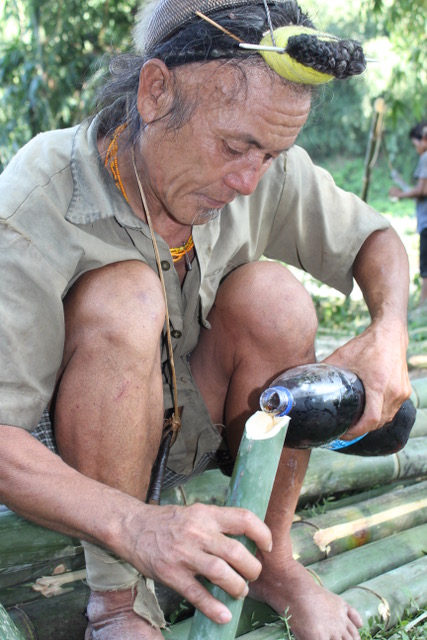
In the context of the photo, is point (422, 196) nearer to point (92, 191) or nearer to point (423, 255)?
point (423, 255)

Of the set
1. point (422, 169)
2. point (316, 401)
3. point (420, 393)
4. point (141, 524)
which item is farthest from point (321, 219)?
point (422, 169)

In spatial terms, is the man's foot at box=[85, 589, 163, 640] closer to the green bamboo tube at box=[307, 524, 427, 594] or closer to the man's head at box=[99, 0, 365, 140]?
the green bamboo tube at box=[307, 524, 427, 594]

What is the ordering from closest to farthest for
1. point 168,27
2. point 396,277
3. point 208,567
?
point 208,567 < point 168,27 < point 396,277

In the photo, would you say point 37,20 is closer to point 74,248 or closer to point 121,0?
point 121,0

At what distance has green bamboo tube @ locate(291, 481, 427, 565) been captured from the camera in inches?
85.4

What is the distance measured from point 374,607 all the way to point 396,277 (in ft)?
3.03

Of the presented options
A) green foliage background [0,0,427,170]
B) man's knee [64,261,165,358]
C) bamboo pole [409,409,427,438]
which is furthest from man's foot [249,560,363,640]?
green foliage background [0,0,427,170]

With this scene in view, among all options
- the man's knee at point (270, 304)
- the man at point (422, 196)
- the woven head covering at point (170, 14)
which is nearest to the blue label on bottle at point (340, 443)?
the man's knee at point (270, 304)

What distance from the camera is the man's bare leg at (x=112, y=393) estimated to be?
1.60 m

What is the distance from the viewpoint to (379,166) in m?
17.4

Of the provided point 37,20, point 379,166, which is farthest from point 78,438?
point 379,166

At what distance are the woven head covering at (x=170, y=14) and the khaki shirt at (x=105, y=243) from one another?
28cm

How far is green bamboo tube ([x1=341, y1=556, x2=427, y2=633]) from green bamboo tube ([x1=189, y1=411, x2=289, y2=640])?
63cm

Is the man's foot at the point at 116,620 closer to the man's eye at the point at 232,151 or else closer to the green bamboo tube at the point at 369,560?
the green bamboo tube at the point at 369,560
